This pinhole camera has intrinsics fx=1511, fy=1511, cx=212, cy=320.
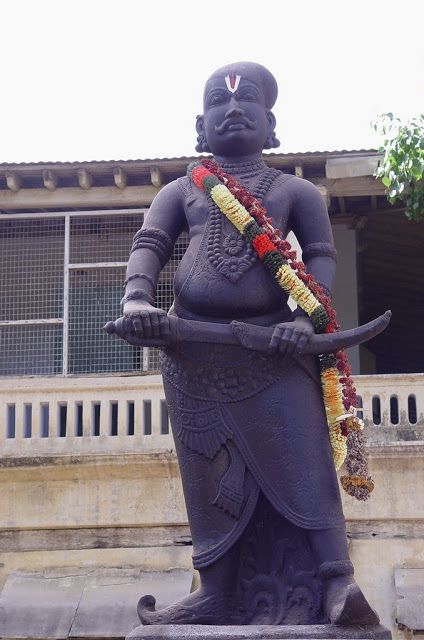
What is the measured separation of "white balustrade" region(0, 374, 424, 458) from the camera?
58.9ft

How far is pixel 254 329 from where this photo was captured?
7.82 m

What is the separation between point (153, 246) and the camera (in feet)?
27.3

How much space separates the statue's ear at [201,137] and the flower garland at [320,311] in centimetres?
54

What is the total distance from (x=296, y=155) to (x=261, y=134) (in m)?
9.84

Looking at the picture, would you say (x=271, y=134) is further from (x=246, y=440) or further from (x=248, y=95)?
(x=246, y=440)

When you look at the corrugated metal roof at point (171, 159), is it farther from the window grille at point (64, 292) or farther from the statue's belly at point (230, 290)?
the statue's belly at point (230, 290)

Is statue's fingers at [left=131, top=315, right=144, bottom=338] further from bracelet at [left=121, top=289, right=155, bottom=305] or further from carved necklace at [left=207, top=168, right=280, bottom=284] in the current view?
carved necklace at [left=207, top=168, right=280, bottom=284]

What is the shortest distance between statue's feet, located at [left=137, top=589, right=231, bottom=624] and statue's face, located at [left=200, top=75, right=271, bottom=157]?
8.12ft

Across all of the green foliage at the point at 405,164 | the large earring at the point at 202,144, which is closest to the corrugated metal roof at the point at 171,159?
the green foliage at the point at 405,164

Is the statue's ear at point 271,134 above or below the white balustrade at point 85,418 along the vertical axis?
above

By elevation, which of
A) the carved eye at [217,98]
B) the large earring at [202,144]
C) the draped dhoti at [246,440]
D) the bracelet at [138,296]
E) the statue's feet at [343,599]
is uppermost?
the carved eye at [217,98]

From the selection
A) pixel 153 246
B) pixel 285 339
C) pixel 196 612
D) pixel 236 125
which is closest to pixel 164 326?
pixel 285 339

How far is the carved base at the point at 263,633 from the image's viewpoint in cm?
730

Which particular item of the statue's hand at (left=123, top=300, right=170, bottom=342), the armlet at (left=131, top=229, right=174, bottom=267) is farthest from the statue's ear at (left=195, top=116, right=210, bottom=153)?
the statue's hand at (left=123, top=300, right=170, bottom=342)
